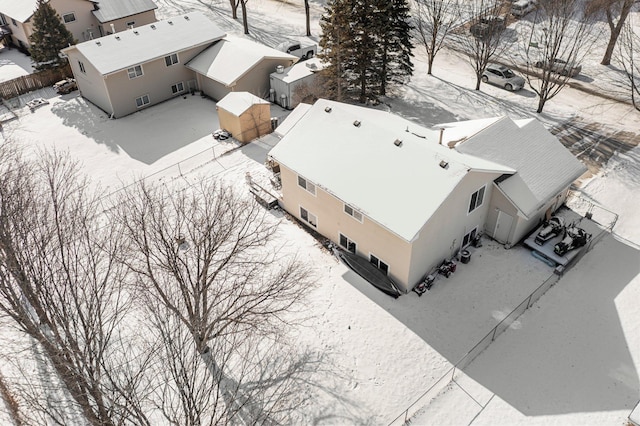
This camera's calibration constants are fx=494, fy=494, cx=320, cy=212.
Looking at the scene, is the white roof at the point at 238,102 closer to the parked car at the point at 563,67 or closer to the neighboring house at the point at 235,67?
the neighboring house at the point at 235,67

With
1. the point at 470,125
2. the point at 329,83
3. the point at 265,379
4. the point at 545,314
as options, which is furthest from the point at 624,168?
the point at 265,379

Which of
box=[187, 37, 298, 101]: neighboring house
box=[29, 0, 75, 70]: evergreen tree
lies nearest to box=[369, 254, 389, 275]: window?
box=[187, 37, 298, 101]: neighboring house

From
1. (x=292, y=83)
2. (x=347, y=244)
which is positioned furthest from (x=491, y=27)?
(x=347, y=244)

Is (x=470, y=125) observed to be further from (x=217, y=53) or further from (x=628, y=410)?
(x=217, y=53)

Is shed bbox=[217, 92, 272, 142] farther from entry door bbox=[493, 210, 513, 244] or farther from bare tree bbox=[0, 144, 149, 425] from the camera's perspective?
entry door bbox=[493, 210, 513, 244]

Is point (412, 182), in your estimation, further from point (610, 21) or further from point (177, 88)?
point (610, 21)
